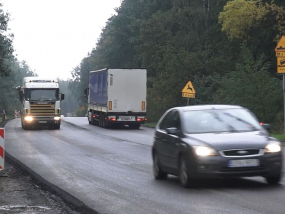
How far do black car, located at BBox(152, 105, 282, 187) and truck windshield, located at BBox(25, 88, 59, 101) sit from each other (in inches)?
1134

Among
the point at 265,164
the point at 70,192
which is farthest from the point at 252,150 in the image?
the point at 70,192

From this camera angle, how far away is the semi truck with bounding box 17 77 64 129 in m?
43.1

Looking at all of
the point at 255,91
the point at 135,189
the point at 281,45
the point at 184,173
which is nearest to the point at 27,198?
the point at 135,189

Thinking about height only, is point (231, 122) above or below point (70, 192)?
above

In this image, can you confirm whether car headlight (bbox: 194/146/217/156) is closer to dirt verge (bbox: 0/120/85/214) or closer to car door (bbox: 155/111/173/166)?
car door (bbox: 155/111/173/166)

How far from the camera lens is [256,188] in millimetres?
12969

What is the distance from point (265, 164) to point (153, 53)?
59498mm

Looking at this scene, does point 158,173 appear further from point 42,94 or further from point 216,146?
point 42,94

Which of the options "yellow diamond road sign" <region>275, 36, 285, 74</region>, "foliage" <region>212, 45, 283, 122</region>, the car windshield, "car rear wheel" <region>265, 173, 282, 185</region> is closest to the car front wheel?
the car windshield

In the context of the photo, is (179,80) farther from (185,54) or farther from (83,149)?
(83,149)

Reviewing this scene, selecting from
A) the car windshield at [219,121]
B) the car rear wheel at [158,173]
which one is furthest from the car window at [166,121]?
the car windshield at [219,121]

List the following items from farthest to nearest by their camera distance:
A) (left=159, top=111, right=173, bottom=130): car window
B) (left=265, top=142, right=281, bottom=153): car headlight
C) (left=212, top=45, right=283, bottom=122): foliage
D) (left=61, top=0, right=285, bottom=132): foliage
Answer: (left=61, top=0, right=285, bottom=132): foliage
(left=212, top=45, right=283, bottom=122): foliage
(left=159, top=111, right=173, bottom=130): car window
(left=265, top=142, right=281, bottom=153): car headlight

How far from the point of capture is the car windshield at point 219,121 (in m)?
13.8

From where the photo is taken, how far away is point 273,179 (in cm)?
1331
